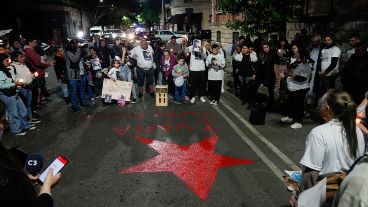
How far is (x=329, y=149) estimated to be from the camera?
9.01 feet

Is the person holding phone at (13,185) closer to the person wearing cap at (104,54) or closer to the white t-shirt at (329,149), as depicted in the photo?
the white t-shirt at (329,149)

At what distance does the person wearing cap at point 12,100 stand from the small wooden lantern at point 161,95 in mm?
3600

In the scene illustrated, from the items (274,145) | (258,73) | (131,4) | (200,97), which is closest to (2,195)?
(274,145)

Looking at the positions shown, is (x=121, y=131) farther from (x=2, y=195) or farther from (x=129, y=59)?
(x=2, y=195)

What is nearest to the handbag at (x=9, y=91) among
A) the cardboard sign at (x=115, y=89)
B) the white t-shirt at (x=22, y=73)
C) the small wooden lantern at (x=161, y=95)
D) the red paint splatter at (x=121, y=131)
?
the white t-shirt at (x=22, y=73)

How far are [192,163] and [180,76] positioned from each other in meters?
4.82

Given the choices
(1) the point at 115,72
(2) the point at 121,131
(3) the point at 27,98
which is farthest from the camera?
(1) the point at 115,72

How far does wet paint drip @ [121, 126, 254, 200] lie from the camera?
5.02m

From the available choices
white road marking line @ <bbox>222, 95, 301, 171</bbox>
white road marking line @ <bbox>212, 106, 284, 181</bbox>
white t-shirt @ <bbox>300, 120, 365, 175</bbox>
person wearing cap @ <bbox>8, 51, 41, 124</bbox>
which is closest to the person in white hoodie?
white road marking line @ <bbox>222, 95, 301, 171</bbox>

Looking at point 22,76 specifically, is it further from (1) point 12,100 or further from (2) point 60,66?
(2) point 60,66

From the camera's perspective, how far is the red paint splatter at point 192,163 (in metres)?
5.02

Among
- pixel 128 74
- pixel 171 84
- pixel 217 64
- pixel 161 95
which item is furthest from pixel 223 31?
pixel 161 95

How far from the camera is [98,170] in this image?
5531 mm

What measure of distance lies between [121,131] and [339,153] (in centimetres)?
562
